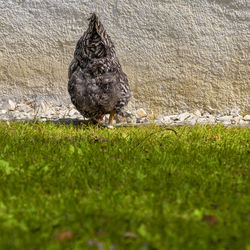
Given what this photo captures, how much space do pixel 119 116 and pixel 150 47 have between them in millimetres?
1287

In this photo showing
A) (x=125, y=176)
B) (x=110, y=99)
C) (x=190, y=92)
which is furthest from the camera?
(x=190, y=92)

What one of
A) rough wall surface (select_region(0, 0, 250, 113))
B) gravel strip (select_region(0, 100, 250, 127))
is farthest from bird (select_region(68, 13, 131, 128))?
rough wall surface (select_region(0, 0, 250, 113))

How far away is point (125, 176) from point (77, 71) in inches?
105

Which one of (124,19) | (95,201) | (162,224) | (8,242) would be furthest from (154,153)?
(124,19)

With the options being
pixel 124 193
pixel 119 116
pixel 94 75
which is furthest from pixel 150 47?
pixel 124 193

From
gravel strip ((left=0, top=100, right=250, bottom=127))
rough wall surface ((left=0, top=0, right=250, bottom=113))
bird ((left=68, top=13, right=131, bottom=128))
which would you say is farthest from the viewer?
rough wall surface ((left=0, top=0, right=250, bottom=113))

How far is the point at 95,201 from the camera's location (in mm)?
2441

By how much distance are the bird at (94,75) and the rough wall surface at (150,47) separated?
5.68 ft

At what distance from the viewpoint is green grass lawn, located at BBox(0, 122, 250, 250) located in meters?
1.93

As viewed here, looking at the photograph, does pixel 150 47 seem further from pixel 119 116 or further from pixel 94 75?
pixel 94 75

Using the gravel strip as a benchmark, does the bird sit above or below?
above

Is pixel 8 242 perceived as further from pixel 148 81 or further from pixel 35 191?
pixel 148 81

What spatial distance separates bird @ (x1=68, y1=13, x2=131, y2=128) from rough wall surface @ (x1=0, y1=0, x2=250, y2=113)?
1.73 m

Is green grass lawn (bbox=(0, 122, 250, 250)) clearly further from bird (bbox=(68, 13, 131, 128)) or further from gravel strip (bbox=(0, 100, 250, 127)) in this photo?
gravel strip (bbox=(0, 100, 250, 127))
